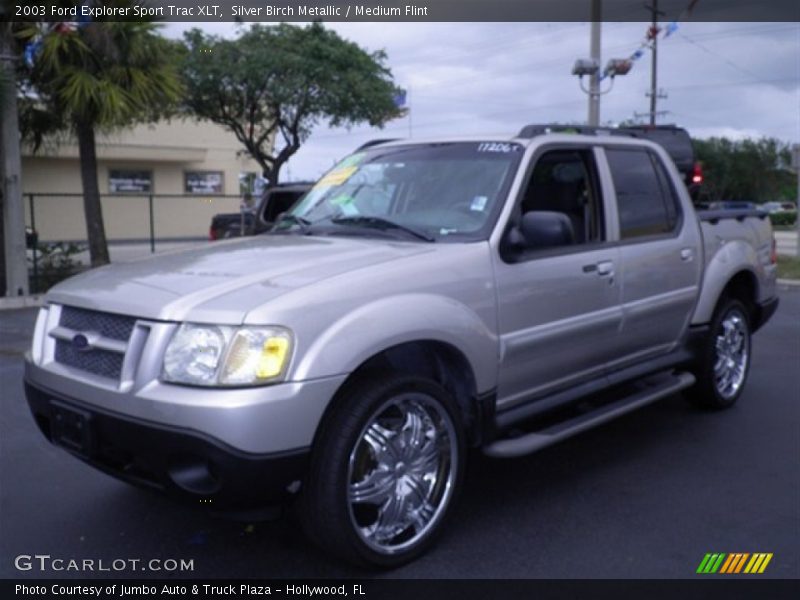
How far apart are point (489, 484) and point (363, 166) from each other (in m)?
2.01

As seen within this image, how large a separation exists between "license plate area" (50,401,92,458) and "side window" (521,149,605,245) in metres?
2.69

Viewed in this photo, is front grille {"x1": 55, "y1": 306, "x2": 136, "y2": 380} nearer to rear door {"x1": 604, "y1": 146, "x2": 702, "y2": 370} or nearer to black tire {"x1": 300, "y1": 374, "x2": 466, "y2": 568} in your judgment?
black tire {"x1": 300, "y1": 374, "x2": 466, "y2": 568}

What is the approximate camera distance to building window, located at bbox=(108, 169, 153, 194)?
34.9 metres

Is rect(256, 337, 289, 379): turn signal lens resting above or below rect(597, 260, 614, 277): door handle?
below

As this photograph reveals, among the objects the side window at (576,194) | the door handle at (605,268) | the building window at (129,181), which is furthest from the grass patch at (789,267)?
the building window at (129,181)

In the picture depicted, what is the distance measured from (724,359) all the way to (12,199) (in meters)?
11.2

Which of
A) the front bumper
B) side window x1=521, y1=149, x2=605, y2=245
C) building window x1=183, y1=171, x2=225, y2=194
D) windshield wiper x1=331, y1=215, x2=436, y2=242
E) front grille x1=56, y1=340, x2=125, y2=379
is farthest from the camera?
building window x1=183, y1=171, x2=225, y2=194

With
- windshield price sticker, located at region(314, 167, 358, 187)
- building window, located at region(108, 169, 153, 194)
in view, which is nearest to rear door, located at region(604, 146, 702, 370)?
windshield price sticker, located at region(314, 167, 358, 187)

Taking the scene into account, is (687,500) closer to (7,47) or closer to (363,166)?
(363,166)

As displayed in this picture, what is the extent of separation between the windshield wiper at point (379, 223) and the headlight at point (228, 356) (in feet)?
4.12

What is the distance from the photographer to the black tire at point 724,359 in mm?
6035

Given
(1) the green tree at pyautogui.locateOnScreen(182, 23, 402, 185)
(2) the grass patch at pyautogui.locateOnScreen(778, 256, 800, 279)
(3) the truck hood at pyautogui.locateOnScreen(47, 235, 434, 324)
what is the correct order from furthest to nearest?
(1) the green tree at pyautogui.locateOnScreen(182, 23, 402, 185), (2) the grass patch at pyautogui.locateOnScreen(778, 256, 800, 279), (3) the truck hood at pyautogui.locateOnScreen(47, 235, 434, 324)

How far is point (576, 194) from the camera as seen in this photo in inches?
203

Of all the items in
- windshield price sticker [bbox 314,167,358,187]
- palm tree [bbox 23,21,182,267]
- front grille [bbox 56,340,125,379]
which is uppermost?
palm tree [bbox 23,21,182,267]
